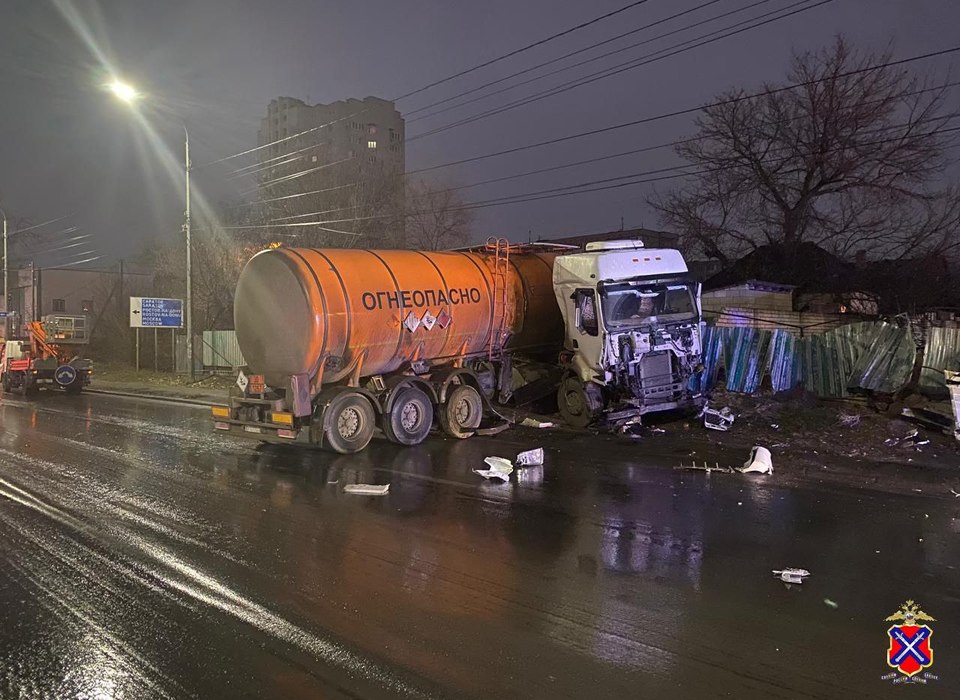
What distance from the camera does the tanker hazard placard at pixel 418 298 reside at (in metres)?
11.1

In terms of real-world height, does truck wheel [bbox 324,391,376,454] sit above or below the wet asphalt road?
above

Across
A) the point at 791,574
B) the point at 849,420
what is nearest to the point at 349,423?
the point at 791,574

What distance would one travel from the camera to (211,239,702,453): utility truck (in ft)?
34.9

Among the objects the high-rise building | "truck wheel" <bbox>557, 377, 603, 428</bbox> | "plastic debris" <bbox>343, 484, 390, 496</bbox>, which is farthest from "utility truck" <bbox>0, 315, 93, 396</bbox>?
"plastic debris" <bbox>343, 484, 390, 496</bbox>

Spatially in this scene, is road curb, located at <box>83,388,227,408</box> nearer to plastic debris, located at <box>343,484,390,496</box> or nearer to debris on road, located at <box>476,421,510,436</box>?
debris on road, located at <box>476,421,510,436</box>

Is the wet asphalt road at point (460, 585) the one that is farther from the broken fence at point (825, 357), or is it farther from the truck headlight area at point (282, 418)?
the broken fence at point (825, 357)

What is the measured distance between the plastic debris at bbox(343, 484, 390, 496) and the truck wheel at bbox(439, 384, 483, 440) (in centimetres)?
382

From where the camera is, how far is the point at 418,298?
1177 centimetres

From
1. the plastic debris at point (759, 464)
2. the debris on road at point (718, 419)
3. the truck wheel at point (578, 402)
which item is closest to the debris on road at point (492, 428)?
the truck wheel at point (578, 402)

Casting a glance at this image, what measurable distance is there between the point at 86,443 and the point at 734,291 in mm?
18623

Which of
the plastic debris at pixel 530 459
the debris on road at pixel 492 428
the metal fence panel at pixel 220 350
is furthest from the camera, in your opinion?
the metal fence panel at pixel 220 350

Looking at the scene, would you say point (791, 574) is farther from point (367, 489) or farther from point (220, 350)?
point (220, 350)

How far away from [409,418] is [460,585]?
666cm

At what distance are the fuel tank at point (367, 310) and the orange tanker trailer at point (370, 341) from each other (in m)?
0.02
